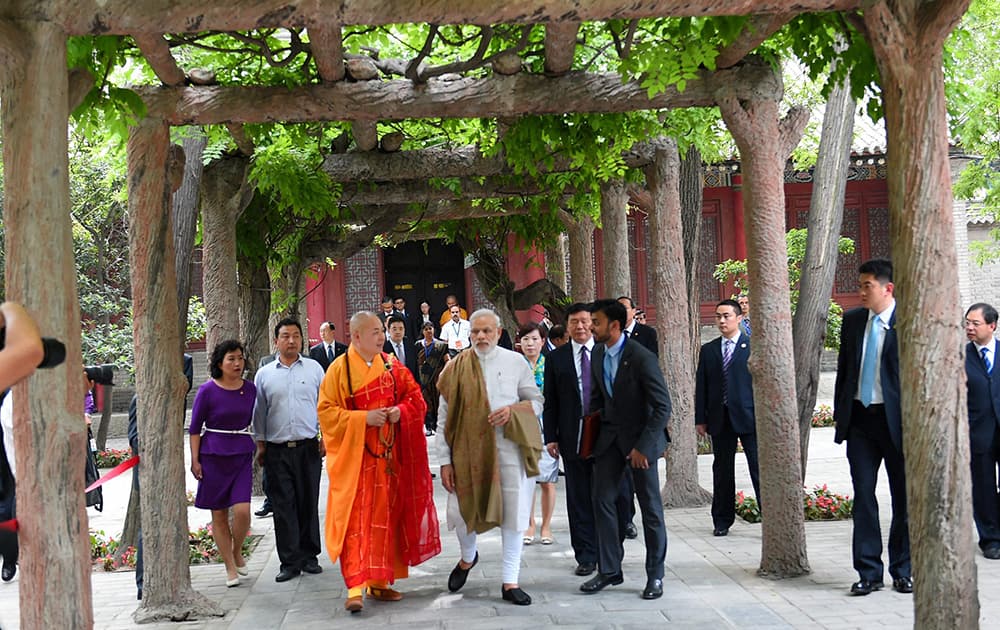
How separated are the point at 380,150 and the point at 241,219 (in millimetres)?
2098

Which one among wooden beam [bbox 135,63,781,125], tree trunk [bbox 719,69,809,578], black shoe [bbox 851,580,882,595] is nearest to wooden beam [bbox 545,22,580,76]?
wooden beam [bbox 135,63,781,125]

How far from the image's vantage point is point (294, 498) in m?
8.25

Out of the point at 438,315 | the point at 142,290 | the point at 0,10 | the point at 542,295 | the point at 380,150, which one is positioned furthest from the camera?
the point at 438,315

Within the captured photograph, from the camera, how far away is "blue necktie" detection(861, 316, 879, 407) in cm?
650

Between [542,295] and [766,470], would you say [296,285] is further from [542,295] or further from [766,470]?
[766,470]

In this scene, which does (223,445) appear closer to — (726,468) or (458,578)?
(458,578)

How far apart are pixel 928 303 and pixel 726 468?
4291 mm

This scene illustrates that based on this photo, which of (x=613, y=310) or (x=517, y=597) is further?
(x=613, y=310)

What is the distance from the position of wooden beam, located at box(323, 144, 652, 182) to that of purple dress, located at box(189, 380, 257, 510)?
3.94 meters

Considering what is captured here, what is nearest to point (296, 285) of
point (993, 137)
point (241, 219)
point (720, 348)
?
point (241, 219)

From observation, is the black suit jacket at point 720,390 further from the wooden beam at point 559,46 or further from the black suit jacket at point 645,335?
the wooden beam at point 559,46

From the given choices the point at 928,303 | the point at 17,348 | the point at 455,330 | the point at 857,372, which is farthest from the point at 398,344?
the point at 17,348

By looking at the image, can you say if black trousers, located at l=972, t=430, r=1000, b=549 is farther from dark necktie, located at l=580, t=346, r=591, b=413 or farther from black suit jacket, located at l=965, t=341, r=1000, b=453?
dark necktie, located at l=580, t=346, r=591, b=413

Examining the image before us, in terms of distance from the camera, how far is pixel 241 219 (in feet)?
40.4
